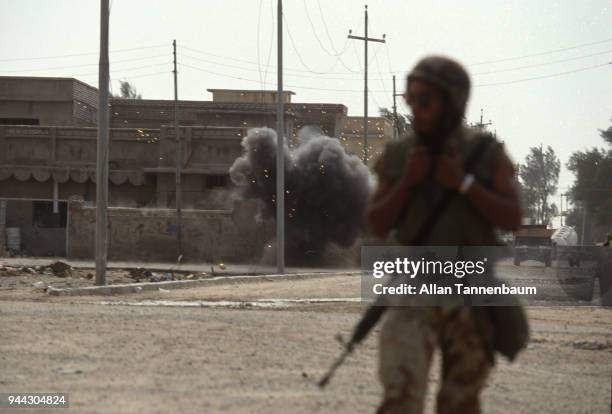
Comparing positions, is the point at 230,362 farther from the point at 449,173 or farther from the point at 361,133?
the point at 361,133

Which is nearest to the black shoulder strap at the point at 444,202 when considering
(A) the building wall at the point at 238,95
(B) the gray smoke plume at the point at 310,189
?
(B) the gray smoke plume at the point at 310,189

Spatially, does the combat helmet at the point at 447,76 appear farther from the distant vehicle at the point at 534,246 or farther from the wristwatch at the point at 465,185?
the distant vehicle at the point at 534,246

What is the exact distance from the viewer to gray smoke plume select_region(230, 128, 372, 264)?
44.1 meters

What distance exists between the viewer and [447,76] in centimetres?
394

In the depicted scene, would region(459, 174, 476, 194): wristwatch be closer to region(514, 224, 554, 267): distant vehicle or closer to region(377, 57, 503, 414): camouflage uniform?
region(377, 57, 503, 414): camouflage uniform

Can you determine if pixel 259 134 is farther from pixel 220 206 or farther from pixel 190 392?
pixel 190 392

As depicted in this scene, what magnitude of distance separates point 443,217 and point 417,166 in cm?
25

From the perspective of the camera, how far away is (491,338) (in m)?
4.04

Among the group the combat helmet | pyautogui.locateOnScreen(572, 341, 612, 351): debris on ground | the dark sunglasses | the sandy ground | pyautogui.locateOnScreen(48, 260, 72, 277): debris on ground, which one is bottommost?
pyautogui.locateOnScreen(48, 260, 72, 277): debris on ground

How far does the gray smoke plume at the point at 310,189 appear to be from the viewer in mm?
44094

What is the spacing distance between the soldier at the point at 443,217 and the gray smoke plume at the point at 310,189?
130ft

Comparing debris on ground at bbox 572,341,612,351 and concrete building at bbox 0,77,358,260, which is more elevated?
concrete building at bbox 0,77,358,260

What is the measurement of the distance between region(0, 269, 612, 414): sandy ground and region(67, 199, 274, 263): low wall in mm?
25017

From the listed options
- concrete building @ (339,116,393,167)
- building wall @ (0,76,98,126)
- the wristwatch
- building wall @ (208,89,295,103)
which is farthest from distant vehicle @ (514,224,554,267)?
the wristwatch
